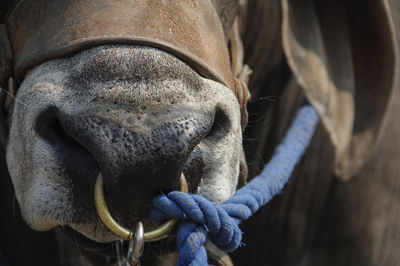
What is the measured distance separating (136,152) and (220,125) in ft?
1.18

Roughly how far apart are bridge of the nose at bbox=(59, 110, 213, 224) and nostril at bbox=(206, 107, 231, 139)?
0.58 feet

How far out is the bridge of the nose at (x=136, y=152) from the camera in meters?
1.32

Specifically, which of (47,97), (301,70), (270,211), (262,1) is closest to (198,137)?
(47,97)

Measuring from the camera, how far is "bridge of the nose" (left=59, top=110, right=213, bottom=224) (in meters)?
1.32

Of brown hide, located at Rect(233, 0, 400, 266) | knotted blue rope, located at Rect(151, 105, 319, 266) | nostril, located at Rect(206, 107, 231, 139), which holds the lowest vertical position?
brown hide, located at Rect(233, 0, 400, 266)

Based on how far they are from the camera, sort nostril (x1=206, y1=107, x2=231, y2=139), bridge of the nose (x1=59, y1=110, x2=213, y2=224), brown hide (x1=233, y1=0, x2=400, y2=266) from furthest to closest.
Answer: brown hide (x1=233, y1=0, x2=400, y2=266), nostril (x1=206, y1=107, x2=231, y2=139), bridge of the nose (x1=59, y1=110, x2=213, y2=224)

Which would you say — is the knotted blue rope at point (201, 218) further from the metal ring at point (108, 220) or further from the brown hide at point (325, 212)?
the brown hide at point (325, 212)

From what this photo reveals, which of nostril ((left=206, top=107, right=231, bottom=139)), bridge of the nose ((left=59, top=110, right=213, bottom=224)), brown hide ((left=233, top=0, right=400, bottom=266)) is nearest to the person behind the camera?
bridge of the nose ((left=59, top=110, right=213, bottom=224))

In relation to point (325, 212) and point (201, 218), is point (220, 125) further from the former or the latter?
point (325, 212)

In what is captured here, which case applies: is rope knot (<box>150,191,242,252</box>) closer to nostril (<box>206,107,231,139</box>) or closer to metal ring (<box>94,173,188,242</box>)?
metal ring (<box>94,173,188,242</box>)

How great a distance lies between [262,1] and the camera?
2.70 meters

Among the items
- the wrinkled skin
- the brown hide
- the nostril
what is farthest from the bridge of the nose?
the brown hide

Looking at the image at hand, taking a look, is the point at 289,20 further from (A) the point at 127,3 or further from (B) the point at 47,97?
(B) the point at 47,97

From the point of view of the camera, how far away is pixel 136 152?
4.33 feet
